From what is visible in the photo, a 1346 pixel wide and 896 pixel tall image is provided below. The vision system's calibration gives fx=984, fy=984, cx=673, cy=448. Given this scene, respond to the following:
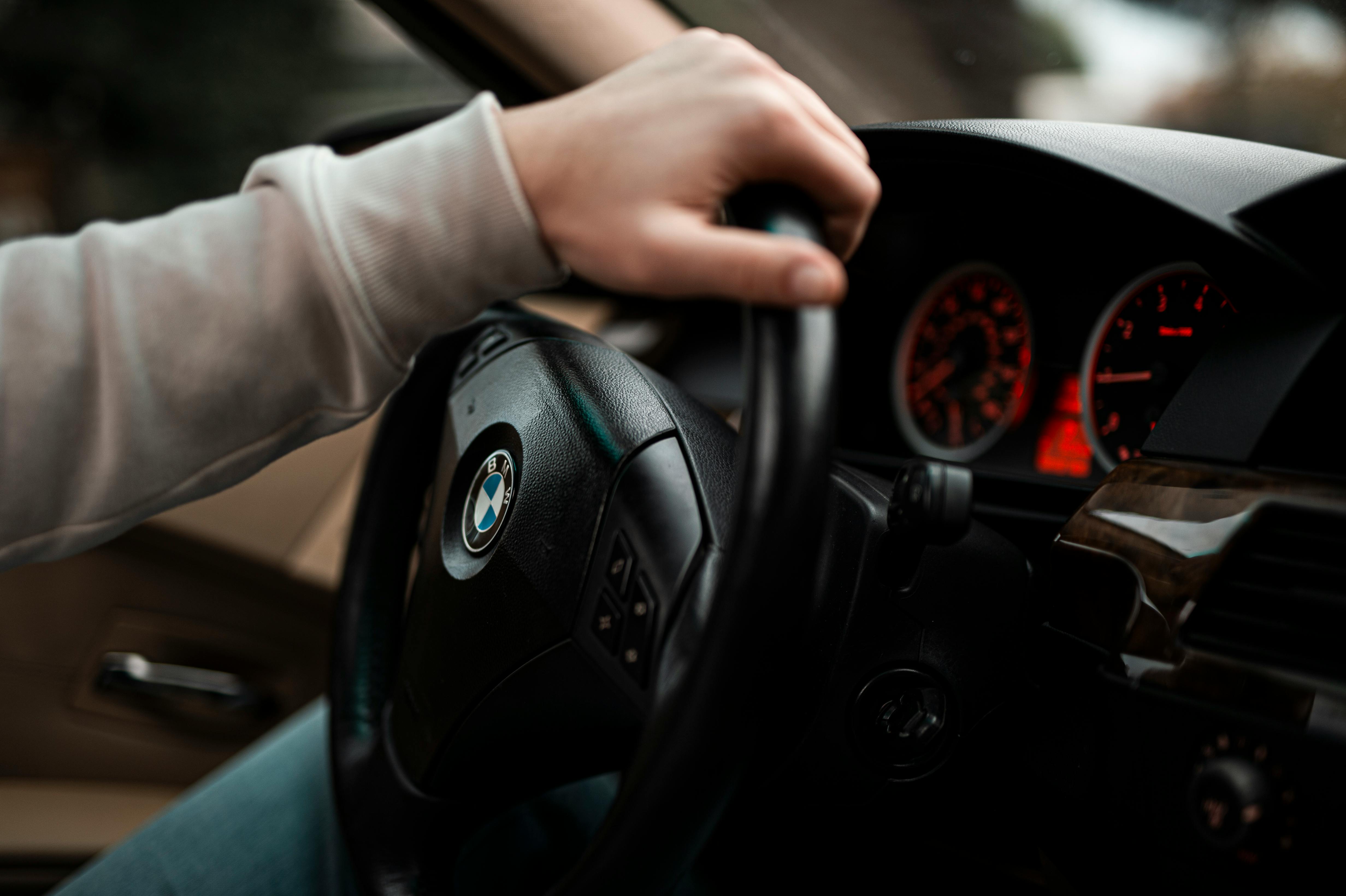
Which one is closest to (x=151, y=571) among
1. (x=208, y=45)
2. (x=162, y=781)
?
(x=162, y=781)

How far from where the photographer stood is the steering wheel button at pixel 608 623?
62cm

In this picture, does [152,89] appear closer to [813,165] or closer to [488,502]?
[488,502]

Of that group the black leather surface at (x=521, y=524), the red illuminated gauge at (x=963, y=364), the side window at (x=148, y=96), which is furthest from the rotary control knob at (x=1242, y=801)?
the side window at (x=148, y=96)

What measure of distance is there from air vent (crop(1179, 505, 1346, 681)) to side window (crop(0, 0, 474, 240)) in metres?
2.29

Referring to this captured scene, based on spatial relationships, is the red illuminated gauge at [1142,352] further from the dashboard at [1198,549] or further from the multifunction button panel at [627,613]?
the multifunction button panel at [627,613]

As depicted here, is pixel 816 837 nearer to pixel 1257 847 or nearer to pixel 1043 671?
pixel 1043 671

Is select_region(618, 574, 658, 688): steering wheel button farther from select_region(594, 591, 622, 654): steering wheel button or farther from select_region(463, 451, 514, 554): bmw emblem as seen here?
select_region(463, 451, 514, 554): bmw emblem

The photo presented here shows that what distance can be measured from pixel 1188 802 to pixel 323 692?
1.40 metres

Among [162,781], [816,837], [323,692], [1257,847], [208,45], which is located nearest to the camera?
[1257,847]

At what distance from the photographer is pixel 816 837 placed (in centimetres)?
78

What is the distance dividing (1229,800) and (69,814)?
1434 mm

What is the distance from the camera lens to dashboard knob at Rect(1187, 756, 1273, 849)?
51 centimetres

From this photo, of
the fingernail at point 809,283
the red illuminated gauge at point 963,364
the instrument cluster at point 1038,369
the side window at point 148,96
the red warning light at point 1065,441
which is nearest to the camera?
the fingernail at point 809,283

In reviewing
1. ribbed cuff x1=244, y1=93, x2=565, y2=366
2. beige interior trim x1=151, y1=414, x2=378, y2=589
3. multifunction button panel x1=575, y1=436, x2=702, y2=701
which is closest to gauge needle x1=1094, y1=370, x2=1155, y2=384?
multifunction button panel x1=575, y1=436, x2=702, y2=701
